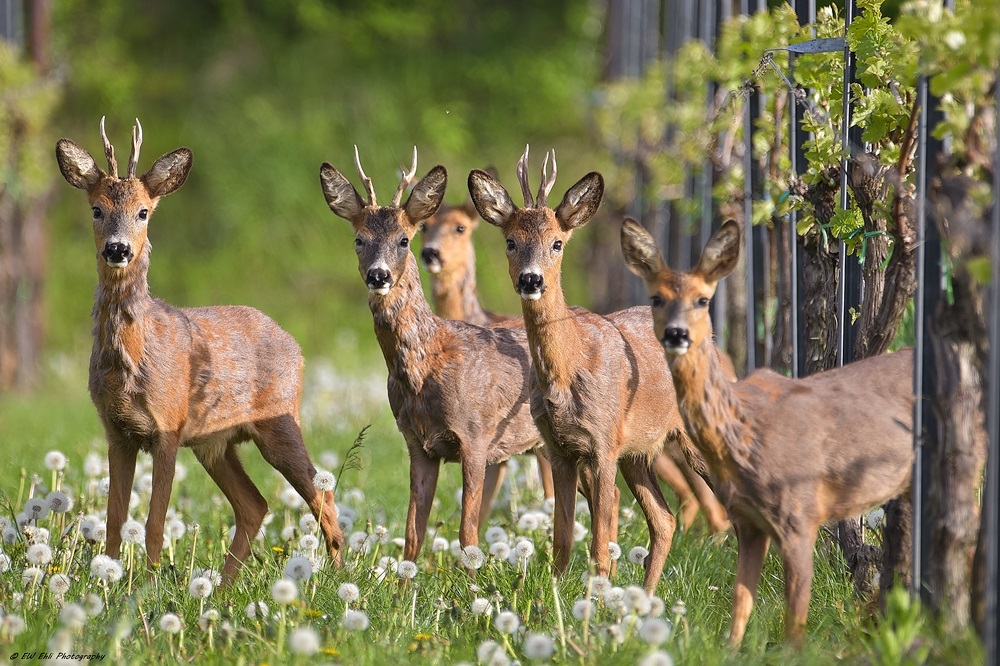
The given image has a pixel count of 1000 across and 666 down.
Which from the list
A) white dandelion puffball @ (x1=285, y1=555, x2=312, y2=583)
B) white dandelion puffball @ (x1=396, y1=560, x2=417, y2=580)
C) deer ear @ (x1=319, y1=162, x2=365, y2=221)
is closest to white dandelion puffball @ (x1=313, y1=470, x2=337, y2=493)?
white dandelion puffball @ (x1=396, y1=560, x2=417, y2=580)

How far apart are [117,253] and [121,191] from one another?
1.16 feet

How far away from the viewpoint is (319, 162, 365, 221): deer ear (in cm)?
700

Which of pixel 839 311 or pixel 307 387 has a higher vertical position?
pixel 839 311

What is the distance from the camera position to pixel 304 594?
5461mm

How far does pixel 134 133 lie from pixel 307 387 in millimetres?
8173

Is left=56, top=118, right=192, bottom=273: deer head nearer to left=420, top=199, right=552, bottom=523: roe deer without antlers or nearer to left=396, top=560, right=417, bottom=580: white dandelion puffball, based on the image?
left=396, top=560, right=417, bottom=580: white dandelion puffball

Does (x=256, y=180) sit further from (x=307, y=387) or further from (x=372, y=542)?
(x=372, y=542)

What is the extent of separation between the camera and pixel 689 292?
5.07 meters

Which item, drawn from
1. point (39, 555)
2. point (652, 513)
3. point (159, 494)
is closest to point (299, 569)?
point (39, 555)

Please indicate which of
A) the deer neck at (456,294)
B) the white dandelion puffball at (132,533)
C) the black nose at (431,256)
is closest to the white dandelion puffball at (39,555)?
the white dandelion puffball at (132,533)

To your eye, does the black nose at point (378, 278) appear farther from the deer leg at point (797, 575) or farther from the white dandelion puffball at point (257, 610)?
the deer leg at point (797, 575)

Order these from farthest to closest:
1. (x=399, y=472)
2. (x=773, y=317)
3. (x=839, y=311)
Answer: (x=399, y=472), (x=773, y=317), (x=839, y=311)

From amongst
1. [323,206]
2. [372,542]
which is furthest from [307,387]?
[372,542]

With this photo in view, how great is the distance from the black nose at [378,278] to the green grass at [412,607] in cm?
114
